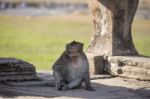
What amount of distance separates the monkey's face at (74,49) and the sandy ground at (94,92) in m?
0.72

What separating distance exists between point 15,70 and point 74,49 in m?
1.40

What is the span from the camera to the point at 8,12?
49.3 metres

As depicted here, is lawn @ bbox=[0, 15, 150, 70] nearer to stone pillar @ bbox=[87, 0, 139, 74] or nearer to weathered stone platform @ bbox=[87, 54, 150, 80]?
stone pillar @ bbox=[87, 0, 139, 74]

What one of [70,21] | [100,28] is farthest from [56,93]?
[70,21]

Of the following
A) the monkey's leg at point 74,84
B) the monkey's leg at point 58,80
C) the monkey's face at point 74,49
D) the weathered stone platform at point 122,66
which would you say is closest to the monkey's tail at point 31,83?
the monkey's leg at point 58,80

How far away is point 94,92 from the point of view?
43.9 ft

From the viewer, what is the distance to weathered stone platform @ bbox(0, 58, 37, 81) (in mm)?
13820

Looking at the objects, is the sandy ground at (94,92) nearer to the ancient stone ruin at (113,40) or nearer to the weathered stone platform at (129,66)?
the weathered stone platform at (129,66)

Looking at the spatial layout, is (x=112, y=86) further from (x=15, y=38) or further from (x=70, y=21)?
(x=70, y=21)

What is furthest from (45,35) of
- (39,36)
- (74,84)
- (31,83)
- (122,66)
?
(74,84)

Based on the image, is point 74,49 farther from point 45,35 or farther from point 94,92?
point 45,35

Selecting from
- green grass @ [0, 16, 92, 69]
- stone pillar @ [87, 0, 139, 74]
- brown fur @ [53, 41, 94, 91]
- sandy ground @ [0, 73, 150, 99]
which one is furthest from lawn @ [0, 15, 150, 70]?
brown fur @ [53, 41, 94, 91]

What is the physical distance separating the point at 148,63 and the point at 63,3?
40.7 metres

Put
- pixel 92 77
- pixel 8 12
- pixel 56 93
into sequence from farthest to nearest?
pixel 8 12 < pixel 92 77 < pixel 56 93
